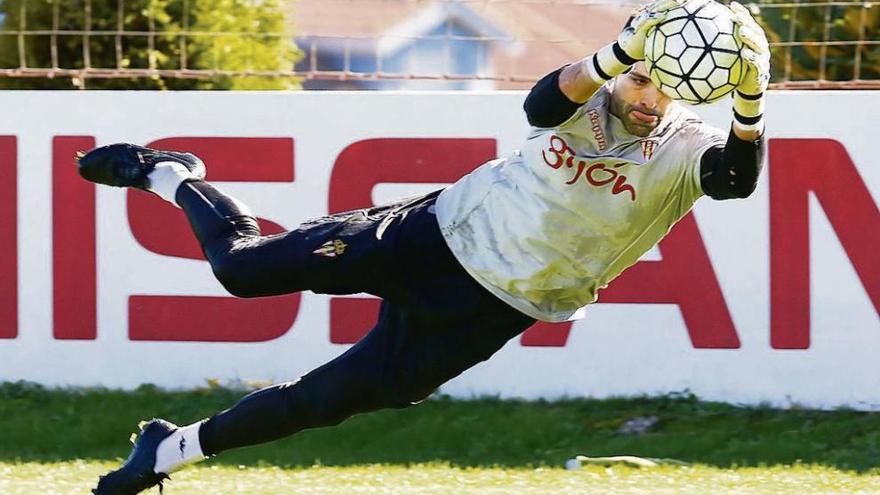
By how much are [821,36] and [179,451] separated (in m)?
4.86

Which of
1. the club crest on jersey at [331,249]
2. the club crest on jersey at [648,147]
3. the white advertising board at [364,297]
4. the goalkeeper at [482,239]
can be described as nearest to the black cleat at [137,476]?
the goalkeeper at [482,239]

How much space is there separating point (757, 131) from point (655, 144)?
415 millimetres

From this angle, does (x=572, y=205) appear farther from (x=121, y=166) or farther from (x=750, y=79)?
(x=121, y=166)

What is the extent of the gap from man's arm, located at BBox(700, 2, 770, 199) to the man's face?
191 mm

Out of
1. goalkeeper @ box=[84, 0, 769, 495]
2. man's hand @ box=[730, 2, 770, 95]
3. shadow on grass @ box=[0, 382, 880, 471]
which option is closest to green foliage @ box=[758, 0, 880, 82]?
shadow on grass @ box=[0, 382, 880, 471]

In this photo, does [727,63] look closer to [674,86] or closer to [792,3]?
[674,86]

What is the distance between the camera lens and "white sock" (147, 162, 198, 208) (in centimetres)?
534

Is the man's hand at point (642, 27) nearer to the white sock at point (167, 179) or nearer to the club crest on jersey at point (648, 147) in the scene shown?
the club crest on jersey at point (648, 147)

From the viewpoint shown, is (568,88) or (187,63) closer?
(568,88)

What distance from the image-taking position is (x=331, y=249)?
16.0 feet

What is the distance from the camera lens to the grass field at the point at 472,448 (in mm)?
6637

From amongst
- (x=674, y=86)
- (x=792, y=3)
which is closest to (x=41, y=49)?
(x=792, y=3)

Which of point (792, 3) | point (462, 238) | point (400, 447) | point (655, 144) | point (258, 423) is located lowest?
point (400, 447)

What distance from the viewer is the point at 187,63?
30.0 ft
